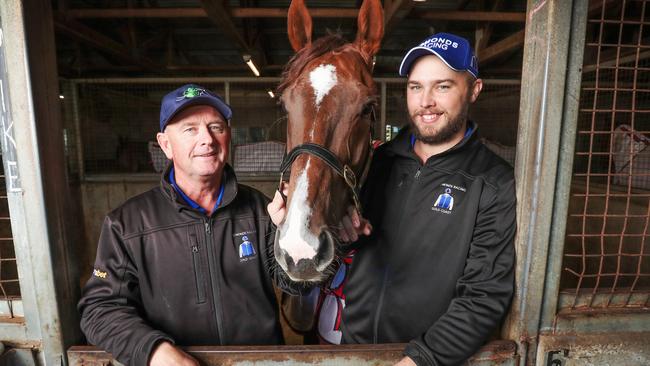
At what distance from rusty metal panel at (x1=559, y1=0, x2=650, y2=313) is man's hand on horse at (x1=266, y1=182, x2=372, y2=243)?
Result: 31.3 inches

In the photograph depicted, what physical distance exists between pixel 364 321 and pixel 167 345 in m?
0.84

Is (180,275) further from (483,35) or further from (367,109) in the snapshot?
(483,35)

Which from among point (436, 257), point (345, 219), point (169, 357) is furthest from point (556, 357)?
point (169, 357)

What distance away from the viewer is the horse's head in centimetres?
124

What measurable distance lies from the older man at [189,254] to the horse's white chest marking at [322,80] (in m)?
0.50

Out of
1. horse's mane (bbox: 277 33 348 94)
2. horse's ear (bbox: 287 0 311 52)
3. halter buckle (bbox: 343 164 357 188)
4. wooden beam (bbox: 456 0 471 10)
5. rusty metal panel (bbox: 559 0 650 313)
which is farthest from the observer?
wooden beam (bbox: 456 0 471 10)

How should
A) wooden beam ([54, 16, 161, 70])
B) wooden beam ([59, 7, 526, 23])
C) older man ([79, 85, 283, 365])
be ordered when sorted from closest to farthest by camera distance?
older man ([79, 85, 283, 365]), wooden beam ([59, 7, 526, 23]), wooden beam ([54, 16, 161, 70])

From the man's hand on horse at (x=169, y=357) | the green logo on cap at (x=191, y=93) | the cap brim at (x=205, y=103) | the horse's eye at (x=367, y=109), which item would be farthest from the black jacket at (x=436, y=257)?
the green logo on cap at (x=191, y=93)

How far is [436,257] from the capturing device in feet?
4.98

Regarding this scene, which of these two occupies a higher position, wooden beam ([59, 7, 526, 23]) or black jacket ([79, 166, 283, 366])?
wooden beam ([59, 7, 526, 23])

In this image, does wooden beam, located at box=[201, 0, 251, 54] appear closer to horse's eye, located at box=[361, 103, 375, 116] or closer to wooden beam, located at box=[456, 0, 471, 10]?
horse's eye, located at box=[361, 103, 375, 116]

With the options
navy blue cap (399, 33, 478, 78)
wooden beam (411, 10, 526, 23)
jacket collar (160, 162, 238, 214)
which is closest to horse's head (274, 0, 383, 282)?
navy blue cap (399, 33, 478, 78)

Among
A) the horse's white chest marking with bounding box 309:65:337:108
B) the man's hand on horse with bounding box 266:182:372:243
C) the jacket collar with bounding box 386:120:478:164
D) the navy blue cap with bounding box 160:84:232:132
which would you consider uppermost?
the horse's white chest marking with bounding box 309:65:337:108

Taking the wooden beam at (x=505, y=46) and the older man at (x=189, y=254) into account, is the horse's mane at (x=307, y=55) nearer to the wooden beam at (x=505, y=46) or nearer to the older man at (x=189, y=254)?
the older man at (x=189, y=254)
